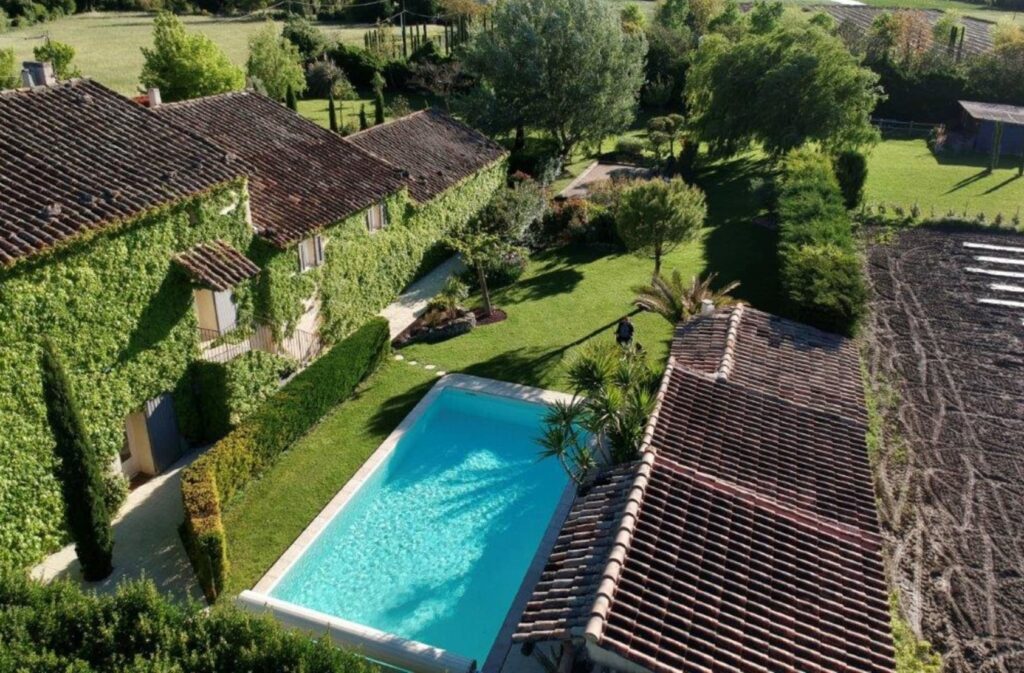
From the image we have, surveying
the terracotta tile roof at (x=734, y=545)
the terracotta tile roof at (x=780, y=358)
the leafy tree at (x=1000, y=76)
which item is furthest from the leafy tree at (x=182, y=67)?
the leafy tree at (x=1000, y=76)

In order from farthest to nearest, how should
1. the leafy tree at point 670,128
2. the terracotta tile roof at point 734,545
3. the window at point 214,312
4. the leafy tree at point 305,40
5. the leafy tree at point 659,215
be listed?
the leafy tree at point 305,40, the leafy tree at point 670,128, the leafy tree at point 659,215, the window at point 214,312, the terracotta tile roof at point 734,545

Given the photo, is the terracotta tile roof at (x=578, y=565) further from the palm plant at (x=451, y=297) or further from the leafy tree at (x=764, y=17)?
the leafy tree at (x=764, y=17)

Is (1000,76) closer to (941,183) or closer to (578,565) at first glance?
(941,183)

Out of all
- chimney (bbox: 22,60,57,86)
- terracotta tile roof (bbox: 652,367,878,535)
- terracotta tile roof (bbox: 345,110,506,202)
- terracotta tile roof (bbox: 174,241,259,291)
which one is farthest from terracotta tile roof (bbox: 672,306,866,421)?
chimney (bbox: 22,60,57,86)

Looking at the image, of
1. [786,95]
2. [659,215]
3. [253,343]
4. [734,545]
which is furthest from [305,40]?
[734,545]

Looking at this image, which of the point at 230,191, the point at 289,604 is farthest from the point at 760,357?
the point at 230,191

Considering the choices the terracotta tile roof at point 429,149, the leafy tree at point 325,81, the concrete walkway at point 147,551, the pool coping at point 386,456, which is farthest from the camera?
the leafy tree at point 325,81

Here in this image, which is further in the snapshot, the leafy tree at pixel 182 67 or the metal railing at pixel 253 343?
the leafy tree at pixel 182 67
